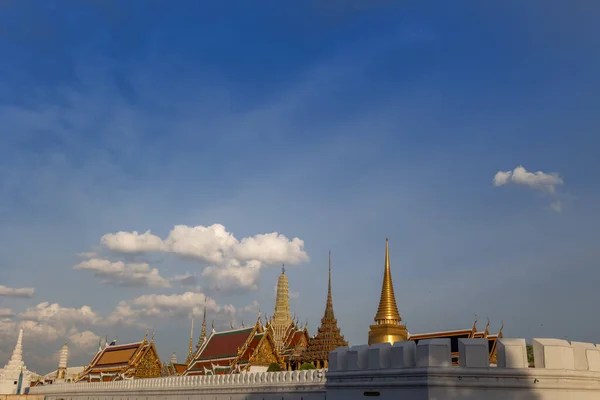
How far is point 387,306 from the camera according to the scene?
5572 centimetres

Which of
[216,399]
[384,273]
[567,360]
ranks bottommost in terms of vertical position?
[216,399]

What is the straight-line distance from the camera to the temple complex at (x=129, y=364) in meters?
57.8

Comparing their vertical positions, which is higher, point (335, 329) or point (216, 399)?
point (335, 329)

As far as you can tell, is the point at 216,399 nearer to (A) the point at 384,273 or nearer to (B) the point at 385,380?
(B) the point at 385,380

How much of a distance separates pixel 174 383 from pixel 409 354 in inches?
942

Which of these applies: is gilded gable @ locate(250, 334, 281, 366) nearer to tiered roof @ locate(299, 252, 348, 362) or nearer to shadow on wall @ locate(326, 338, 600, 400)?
tiered roof @ locate(299, 252, 348, 362)

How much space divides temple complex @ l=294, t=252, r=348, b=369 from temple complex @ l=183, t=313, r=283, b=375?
404cm

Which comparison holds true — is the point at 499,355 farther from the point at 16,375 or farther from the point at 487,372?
the point at 16,375

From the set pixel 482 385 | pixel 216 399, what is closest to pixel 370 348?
pixel 482 385

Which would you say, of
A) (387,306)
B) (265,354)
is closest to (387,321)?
(387,306)

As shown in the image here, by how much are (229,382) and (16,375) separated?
162 feet

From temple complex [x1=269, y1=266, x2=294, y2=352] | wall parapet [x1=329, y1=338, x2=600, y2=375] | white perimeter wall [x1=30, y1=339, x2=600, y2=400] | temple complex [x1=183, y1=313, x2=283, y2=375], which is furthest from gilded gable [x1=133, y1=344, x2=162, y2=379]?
wall parapet [x1=329, y1=338, x2=600, y2=375]

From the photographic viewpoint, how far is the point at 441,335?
4822 centimetres

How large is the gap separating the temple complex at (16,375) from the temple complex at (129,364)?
30.3 ft
